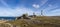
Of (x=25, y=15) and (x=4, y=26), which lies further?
(x=25, y=15)

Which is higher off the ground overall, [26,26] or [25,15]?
[25,15]

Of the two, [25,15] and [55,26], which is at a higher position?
[25,15]

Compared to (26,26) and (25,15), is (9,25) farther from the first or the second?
(25,15)

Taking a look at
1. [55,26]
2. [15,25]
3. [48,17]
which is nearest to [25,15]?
[48,17]

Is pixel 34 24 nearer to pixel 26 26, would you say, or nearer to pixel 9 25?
pixel 26 26

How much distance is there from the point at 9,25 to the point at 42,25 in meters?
5.12

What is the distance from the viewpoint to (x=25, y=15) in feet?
87.9

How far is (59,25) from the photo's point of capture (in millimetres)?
20328

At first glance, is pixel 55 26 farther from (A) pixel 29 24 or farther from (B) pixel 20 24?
(B) pixel 20 24

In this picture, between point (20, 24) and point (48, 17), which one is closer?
point (20, 24)

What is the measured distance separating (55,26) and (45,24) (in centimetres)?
173

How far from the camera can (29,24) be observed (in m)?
21.3

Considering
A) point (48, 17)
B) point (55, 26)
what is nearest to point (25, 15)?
point (48, 17)

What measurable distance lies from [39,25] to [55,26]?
246 centimetres
